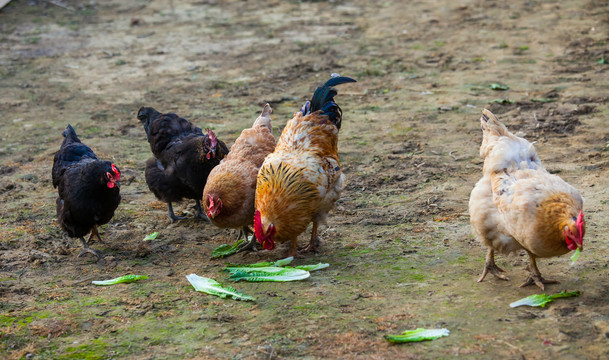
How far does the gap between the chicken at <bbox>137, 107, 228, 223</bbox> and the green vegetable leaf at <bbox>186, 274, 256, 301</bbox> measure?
147 centimetres

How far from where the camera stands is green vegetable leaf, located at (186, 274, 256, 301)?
181 inches

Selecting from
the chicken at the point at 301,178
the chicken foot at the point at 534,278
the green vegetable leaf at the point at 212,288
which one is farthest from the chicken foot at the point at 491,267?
the green vegetable leaf at the point at 212,288

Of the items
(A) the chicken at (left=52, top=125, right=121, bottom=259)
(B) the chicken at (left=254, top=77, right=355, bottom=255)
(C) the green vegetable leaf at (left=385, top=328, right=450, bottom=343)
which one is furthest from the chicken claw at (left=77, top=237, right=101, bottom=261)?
(C) the green vegetable leaf at (left=385, top=328, right=450, bottom=343)

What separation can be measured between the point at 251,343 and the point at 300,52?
8.77 meters

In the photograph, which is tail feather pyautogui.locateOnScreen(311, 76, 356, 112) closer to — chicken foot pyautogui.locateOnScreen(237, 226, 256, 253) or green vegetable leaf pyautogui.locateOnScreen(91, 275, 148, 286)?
chicken foot pyautogui.locateOnScreen(237, 226, 256, 253)

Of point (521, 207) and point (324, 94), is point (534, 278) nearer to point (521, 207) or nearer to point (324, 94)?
point (521, 207)

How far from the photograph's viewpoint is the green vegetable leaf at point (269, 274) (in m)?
4.87

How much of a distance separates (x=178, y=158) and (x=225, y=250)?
128 centimetres

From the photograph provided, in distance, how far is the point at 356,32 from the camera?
13000 mm

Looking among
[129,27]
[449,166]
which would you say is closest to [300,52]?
[129,27]

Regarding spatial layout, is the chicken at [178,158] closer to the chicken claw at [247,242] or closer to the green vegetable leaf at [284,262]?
the chicken claw at [247,242]

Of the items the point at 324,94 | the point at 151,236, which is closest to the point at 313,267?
the point at 324,94

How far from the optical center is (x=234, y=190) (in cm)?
534

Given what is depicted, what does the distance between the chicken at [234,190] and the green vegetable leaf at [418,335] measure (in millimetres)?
1985
